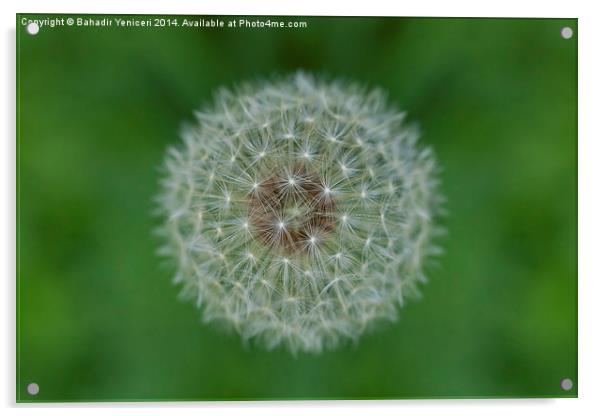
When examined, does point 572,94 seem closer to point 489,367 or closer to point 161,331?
point 489,367

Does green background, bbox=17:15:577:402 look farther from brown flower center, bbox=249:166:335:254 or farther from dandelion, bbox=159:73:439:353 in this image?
brown flower center, bbox=249:166:335:254

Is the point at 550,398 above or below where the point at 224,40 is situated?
below

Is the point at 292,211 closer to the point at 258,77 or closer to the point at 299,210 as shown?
the point at 299,210

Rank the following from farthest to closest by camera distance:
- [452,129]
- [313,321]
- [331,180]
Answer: [452,129], [313,321], [331,180]

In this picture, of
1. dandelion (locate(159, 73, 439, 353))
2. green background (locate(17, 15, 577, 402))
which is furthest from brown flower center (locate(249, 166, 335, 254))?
green background (locate(17, 15, 577, 402))

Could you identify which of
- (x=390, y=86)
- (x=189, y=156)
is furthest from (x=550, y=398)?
(x=189, y=156)
